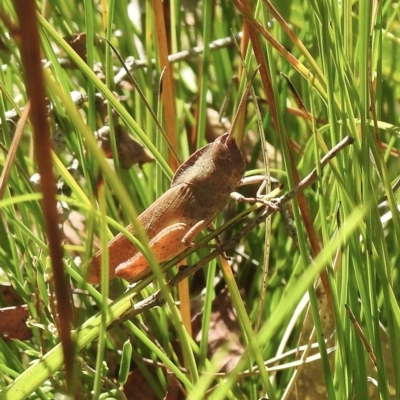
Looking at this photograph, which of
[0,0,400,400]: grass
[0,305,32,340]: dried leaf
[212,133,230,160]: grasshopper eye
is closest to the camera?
[0,0,400,400]: grass

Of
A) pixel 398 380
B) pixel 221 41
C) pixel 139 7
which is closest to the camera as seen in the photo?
pixel 398 380

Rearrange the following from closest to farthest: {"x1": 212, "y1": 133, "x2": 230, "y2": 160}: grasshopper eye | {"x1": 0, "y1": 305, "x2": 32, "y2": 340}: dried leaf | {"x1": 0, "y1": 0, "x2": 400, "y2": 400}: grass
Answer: {"x1": 0, "y1": 0, "x2": 400, "y2": 400}: grass
{"x1": 212, "y1": 133, "x2": 230, "y2": 160}: grasshopper eye
{"x1": 0, "y1": 305, "x2": 32, "y2": 340}: dried leaf

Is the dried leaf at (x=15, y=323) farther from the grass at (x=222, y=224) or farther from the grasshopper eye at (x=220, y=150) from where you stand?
the grasshopper eye at (x=220, y=150)

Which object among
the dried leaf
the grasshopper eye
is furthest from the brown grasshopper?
the dried leaf

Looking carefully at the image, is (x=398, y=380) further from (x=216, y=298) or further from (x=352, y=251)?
(x=216, y=298)

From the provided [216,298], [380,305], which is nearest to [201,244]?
[380,305]

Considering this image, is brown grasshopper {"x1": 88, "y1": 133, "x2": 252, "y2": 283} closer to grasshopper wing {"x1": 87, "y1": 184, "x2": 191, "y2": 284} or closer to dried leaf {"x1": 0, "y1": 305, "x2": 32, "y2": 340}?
grasshopper wing {"x1": 87, "y1": 184, "x2": 191, "y2": 284}
